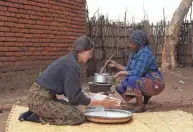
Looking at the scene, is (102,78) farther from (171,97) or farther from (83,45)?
(171,97)

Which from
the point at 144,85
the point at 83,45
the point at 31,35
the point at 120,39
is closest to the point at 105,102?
the point at 83,45

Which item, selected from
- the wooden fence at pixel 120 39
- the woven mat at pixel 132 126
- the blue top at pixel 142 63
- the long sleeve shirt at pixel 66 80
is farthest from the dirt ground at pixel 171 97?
the wooden fence at pixel 120 39

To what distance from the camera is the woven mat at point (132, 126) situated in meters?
4.02

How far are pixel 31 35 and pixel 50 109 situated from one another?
4033 millimetres

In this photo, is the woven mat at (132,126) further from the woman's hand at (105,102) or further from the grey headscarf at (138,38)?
the grey headscarf at (138,38)

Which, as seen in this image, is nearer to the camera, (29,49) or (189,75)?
(29,49)

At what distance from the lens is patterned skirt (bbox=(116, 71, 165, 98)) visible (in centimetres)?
546

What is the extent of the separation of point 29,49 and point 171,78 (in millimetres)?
4778

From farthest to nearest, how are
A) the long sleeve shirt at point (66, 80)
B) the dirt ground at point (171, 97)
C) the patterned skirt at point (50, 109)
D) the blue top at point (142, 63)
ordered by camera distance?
the dirt ground at point (171, 97) → the blue top at point (142, 63) → the patterned skirt at point (50, 109) → the long sleeve shirt at point (66, 80)

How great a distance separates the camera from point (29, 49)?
7.87 m

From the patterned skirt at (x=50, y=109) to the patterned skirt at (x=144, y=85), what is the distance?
1.47 m

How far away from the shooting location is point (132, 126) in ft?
14.0

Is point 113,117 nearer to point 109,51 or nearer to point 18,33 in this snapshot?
point 18,33

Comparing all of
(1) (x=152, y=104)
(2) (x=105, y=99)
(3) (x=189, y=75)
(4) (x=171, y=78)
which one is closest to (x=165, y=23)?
(3) (x=189, y=75)
